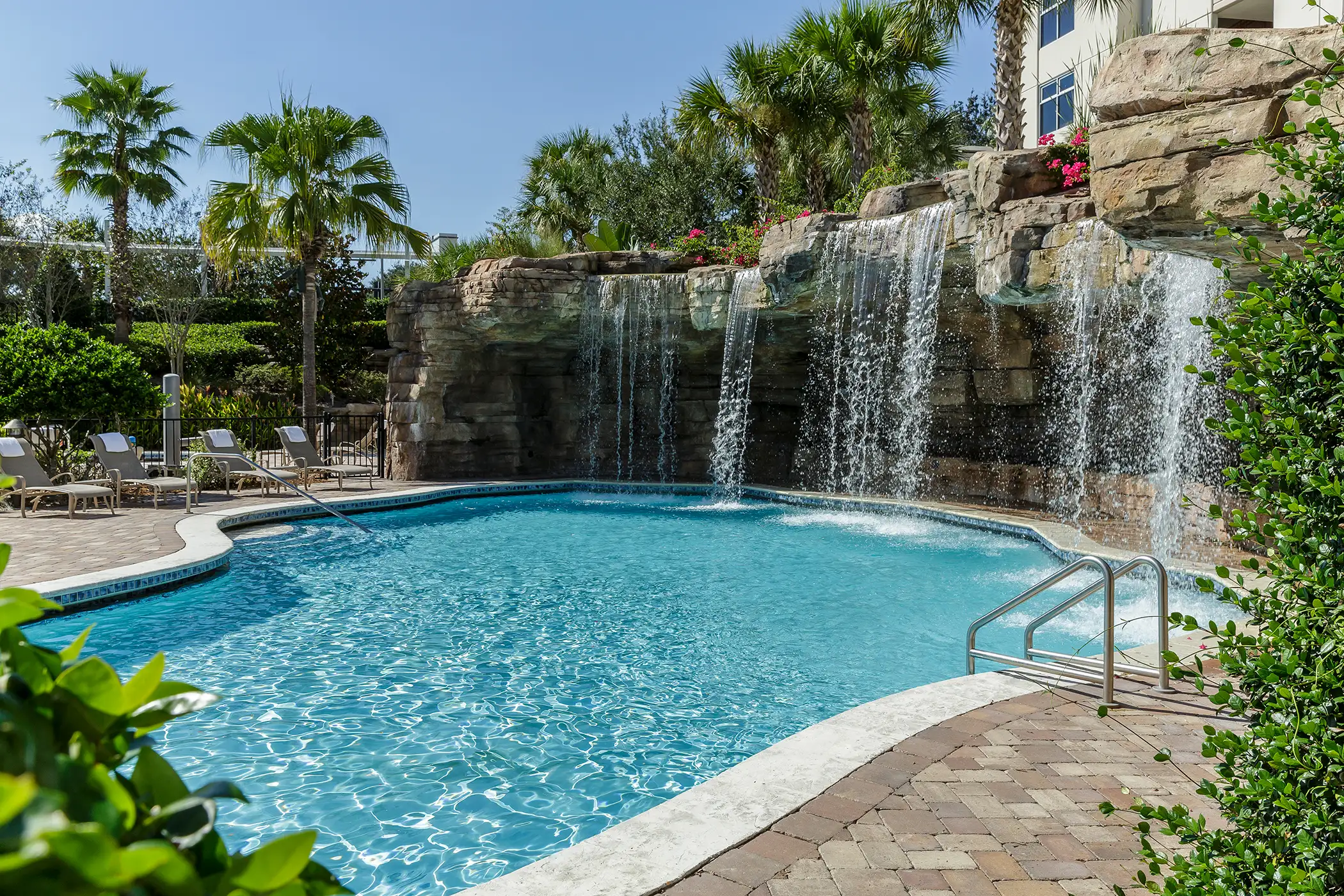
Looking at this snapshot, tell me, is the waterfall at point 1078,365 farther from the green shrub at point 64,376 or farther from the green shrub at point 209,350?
the green shrub at point 209,350

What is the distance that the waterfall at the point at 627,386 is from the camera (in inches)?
746

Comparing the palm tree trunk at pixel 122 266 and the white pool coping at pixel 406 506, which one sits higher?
the palm tree trunk at pixel 122 266

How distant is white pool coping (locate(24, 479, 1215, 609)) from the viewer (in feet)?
29.6

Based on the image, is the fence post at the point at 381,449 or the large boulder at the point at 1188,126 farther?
the fence post at the point at 381,449

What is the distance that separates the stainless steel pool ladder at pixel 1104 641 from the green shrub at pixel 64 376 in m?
15.0

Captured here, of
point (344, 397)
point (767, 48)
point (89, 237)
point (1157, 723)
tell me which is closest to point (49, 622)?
point (1157, 723)

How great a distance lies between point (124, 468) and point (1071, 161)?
Answer: 1475cm

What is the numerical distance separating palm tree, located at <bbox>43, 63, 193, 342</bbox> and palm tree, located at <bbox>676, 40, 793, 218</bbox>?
1522 cm

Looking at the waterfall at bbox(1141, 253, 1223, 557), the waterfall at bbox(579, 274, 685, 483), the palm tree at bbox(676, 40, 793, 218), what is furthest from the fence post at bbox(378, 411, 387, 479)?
the waterfall at bbox(1141, 253, 1223, 557)

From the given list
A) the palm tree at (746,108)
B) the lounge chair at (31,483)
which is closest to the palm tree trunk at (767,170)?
the palm tree at (746,108)

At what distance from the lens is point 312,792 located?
5055mm

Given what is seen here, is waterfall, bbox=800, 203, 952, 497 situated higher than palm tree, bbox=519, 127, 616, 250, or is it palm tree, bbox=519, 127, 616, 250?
palm tree, bbox=519, 127, 616, 250

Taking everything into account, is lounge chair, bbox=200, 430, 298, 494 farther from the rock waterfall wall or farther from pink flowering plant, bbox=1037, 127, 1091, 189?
pink flowering plant, bbox=1037, 127, 1091, 189

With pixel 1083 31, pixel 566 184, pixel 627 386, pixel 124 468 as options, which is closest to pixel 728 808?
pixel 124 468
